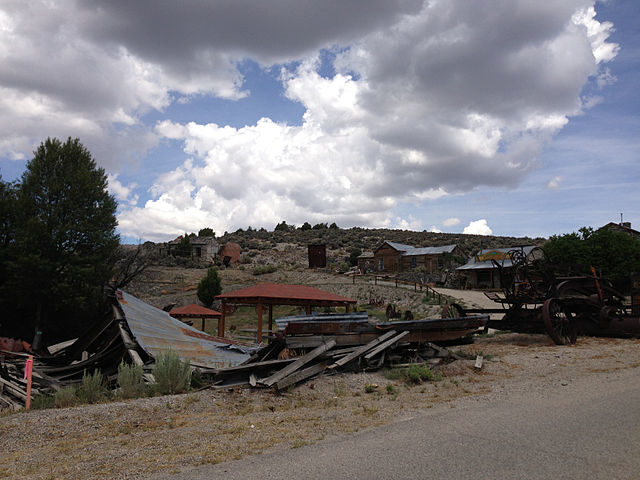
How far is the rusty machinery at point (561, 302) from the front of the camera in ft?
42.6

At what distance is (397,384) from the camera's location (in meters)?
8.92

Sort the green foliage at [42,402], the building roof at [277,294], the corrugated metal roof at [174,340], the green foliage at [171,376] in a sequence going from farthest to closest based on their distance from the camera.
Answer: the building roof at [277,294], the corrugated metal roof at [174,340], the green foliage at [171,376], the green foliage at [42,402]

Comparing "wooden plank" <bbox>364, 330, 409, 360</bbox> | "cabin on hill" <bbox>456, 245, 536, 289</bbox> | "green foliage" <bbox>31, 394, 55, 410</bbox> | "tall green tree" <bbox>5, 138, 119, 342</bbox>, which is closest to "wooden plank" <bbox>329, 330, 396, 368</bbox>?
"wooden plank" <bbox>364, 330, 409, 360</bbox>

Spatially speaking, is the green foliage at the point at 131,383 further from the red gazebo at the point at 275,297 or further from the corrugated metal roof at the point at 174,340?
the red gazebo at the point at 275,297

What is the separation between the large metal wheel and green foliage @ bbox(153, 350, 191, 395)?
911 cm

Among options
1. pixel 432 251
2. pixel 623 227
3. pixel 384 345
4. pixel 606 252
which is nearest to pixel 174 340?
pixel 384 345

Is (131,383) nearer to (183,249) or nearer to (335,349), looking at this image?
(335,349)

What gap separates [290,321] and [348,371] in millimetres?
1614

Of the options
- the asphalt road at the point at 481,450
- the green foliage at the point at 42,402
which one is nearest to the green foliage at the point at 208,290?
the green foliage at the point at 42,402

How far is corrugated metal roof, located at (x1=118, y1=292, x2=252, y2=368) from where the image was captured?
11.4 m

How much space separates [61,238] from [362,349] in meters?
20.7

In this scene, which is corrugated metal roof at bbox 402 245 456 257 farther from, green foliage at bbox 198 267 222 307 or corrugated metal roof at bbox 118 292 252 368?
corrugated metal roof at bbox 118 292 252 368

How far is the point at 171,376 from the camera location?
346 inches

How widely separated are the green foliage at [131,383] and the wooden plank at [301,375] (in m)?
2.64
